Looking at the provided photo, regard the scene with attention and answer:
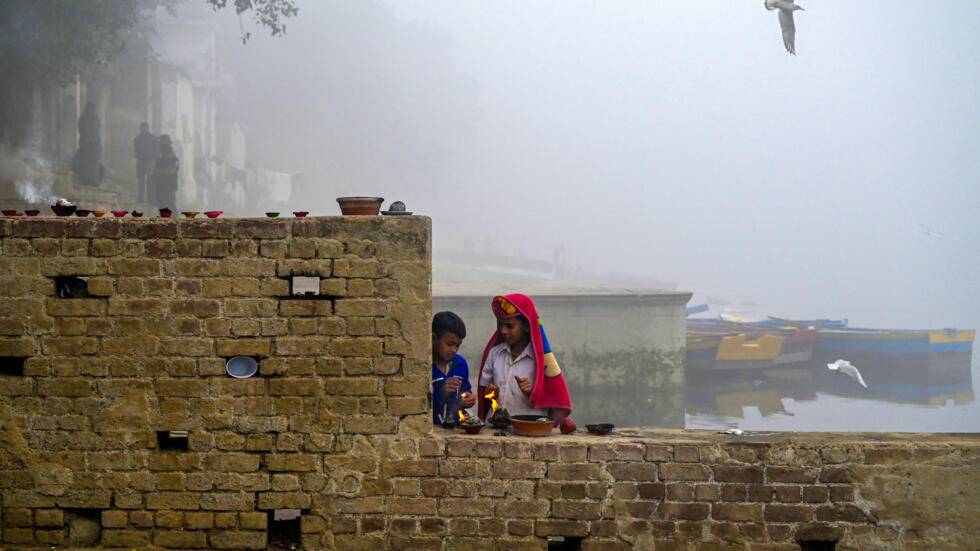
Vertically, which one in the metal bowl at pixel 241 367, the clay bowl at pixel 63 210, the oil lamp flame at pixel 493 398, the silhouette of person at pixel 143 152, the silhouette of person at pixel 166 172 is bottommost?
the oil lamp flame at pixel 493 398

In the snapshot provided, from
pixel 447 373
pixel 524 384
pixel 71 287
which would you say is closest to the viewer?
pixel 71 287

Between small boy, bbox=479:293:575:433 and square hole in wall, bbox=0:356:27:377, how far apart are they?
8.25ft

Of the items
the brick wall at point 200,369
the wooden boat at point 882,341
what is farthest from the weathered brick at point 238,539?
the wooden boat at point 882,341

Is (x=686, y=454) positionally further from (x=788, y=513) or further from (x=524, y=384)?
(x=524, y=384)

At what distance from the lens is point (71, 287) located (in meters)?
4.36

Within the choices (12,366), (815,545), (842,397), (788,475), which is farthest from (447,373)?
(842,397)

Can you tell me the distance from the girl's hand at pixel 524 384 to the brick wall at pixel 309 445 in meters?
0.55

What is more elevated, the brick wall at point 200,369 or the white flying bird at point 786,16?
the white flying bird at point 786,16

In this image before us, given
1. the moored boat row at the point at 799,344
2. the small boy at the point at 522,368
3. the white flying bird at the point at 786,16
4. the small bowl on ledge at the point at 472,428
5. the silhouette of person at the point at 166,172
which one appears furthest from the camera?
the moored boat row at the point at 799,344

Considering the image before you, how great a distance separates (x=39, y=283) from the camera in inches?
168

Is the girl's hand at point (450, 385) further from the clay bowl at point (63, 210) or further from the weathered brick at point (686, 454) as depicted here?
the clay bowl at point (63, 210)

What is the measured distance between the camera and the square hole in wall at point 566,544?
434cm

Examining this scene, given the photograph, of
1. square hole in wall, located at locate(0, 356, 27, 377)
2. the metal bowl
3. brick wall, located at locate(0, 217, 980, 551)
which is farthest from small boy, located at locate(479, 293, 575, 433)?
square hole in wall, located at locate(0, 356, 27, 377)

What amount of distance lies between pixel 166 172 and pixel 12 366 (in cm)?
1487
